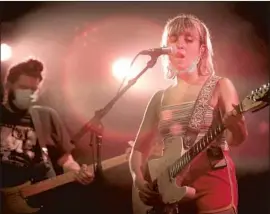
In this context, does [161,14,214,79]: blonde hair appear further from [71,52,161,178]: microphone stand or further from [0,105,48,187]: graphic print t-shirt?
[0,105,48,187]: graphic print t-shirt

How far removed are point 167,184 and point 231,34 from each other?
0.60 m

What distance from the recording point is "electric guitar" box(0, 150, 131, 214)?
6.28 ft

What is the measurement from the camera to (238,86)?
6.30 feet

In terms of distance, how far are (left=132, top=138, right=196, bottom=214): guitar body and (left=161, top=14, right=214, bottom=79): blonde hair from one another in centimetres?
28

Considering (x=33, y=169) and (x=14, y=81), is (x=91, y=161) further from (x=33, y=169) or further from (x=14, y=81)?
(x=14, y=81)

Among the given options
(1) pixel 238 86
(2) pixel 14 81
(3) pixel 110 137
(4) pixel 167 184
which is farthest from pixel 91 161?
(1) pixel 238 86

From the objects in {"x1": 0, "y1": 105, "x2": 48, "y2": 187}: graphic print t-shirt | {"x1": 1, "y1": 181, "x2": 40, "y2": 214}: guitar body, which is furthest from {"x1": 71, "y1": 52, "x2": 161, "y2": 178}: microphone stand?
{"x1": 1, "y1": 181, "x2": 40, "y2": 214}: guitar body

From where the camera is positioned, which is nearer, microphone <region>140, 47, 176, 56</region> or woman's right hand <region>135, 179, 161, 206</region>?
woman's right hand <region>135, 179, 161, 206</region>

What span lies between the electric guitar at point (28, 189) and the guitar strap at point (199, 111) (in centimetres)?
24

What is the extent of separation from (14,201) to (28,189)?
2.6 inches

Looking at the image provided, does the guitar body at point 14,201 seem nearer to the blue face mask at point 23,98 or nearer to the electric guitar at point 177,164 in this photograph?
the blue face mask at point 23,98

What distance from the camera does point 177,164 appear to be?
6.04ft

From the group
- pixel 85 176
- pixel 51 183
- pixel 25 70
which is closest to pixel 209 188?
pixel 85 176

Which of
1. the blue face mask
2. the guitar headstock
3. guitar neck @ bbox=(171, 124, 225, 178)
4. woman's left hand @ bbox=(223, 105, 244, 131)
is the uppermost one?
the blue face mask
